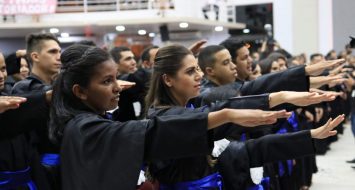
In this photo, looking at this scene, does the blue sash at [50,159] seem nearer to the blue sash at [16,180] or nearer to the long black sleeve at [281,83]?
the blue sash at [16,180]

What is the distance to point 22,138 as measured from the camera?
3.02 meters

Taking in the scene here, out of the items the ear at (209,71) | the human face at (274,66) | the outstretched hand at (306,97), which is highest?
the ear at (209,71)

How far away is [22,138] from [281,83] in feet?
5.78

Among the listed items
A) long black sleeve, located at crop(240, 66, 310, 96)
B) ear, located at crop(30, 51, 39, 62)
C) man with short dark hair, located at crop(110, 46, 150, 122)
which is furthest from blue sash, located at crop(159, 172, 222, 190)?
man with short dark hair, located at crop(110, 46, 150, 122)

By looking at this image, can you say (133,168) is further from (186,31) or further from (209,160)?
(186,31)

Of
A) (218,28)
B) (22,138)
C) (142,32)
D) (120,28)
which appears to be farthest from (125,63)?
(218,28)

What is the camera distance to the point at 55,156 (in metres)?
3.21

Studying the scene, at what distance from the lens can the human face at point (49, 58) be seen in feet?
12.6

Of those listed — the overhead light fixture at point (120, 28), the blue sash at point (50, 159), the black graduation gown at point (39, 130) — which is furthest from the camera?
the overhead light fixture at point (120, 28)

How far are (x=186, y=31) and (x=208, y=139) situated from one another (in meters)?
14.8

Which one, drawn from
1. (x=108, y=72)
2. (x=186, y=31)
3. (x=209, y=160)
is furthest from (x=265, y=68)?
(x=186, y=31)

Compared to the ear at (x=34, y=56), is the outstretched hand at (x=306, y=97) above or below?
below

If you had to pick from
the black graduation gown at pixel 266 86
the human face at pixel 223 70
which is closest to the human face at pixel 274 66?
the human face at pixel 223 70

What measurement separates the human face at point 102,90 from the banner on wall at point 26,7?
1350 cm
